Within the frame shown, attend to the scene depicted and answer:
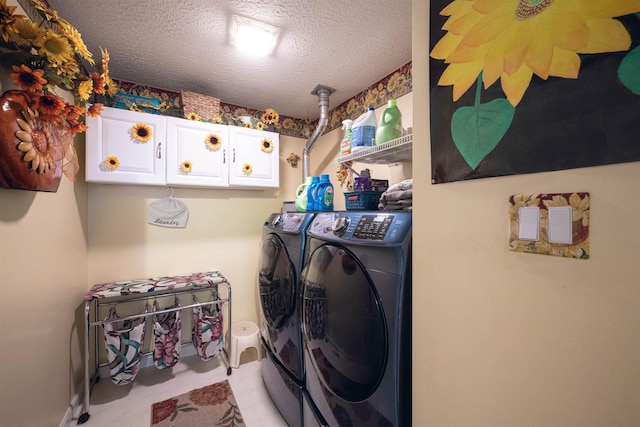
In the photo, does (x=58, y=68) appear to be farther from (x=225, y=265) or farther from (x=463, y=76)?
(x=225, y=265)

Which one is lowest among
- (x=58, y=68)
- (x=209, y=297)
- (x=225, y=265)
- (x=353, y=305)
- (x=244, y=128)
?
(x=209, y=297)

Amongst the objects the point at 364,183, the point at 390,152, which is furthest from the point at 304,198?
the point at 390,152

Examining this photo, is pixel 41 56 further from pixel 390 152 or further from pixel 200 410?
pixel 200 410

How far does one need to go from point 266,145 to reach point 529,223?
6.83ft

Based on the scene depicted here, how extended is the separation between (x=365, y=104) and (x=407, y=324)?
1894mm

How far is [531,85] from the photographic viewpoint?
53 centimetres

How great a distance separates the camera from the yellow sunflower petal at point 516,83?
1.77 ft

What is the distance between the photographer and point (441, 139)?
715mm

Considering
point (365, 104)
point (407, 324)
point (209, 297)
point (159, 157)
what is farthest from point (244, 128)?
point (407, 324)

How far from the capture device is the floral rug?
5.11 feet

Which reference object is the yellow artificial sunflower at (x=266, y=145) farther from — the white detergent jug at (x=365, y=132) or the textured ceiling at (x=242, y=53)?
the white detergent jug at (x=365, y=132)

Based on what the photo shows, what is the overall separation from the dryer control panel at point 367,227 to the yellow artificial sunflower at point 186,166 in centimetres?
135

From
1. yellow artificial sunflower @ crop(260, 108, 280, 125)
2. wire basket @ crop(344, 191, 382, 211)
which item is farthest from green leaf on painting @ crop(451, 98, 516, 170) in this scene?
yellow artificial sunflower @ crop(260, 108, 280, 125)

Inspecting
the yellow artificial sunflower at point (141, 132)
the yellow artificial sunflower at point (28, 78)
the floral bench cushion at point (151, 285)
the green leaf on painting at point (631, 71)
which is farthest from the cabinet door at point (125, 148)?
the green leaf on painting at point (631, 71)
